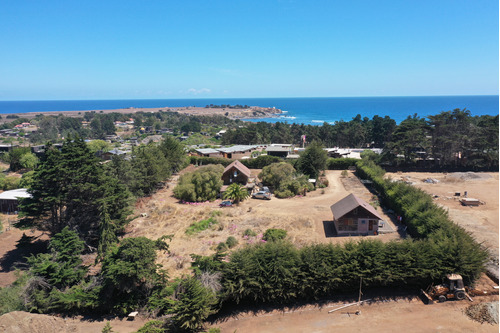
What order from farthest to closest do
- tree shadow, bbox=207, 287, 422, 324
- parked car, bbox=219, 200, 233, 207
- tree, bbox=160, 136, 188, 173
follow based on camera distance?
tree, bbox=160, 136, 188, 173 → parked car, bbox=219, 200, 233, 207 → tree shadow, bbox=207, 287, 422, 324

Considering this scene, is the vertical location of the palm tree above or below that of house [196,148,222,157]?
below

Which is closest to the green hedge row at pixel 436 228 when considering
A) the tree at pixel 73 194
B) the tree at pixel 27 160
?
the tree at pixel 73 194

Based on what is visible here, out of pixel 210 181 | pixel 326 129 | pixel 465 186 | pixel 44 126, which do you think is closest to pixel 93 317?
pixel 210 181

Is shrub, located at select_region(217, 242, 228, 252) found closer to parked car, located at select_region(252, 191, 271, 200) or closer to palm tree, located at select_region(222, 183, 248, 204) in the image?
palm tree, located at select_region(222, 183, 248, 204)

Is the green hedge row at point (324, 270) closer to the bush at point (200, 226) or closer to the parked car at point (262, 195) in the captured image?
the bush at point (200, 226)

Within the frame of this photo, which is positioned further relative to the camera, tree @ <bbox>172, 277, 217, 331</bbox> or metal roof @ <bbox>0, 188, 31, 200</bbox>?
metal roof @ <bbox>0, 188, 31, 200</bbox>

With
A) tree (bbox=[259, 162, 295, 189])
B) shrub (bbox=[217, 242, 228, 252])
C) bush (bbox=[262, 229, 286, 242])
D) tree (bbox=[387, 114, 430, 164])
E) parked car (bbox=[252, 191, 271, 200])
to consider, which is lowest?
shrub (bbox=[217, 242, 228, 252])

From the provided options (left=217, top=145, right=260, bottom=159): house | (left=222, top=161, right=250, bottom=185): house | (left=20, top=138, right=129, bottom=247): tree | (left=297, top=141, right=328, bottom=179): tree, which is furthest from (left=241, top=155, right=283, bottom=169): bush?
(left=20, top=138, right=129, bottom=247): tree

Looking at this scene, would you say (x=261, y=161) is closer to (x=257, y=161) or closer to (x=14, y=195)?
(x=257, y=161)
